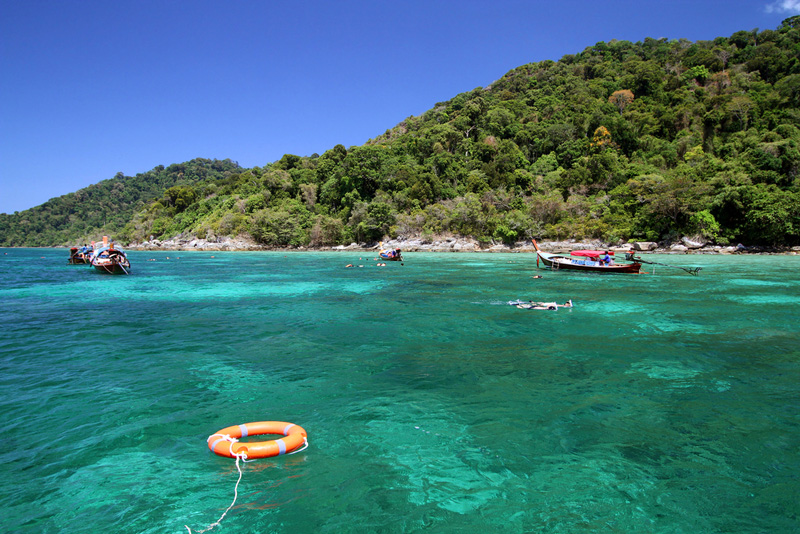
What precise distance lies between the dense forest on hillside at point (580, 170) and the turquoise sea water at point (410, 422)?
1967 inches

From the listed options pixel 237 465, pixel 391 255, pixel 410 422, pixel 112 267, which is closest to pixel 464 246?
Answer: pixel 391 255

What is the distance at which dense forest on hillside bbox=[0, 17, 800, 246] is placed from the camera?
53.9 metres

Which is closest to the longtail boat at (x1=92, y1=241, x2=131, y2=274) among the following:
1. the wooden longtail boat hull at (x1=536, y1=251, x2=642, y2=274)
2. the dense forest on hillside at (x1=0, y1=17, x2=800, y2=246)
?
the wooden longtail boat hull at (x1=536, y1=251, x2=642, y2=274)

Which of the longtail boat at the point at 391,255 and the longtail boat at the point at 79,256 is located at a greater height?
the longtail boat at the point at 79,256

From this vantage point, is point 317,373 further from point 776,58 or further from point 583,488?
point 776,58

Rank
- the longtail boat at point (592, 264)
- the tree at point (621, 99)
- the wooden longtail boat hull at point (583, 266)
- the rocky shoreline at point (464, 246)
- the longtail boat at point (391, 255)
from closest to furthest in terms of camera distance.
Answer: the wooden longtail boat hull at point (583, 266), the longtail boat at point (592, 264), the longtail boat at point (391, 255), the rocky shoreline at point (464, 246), the tree at point (621, 99)

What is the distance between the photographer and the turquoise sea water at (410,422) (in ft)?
14.4

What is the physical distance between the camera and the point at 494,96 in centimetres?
12312

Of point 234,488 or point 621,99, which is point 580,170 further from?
point 234,488

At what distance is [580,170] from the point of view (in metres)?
74.1

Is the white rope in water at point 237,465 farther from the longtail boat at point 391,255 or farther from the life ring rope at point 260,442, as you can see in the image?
the longtail boat at point 391,255

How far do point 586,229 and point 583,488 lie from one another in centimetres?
6546

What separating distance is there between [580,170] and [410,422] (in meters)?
77.8

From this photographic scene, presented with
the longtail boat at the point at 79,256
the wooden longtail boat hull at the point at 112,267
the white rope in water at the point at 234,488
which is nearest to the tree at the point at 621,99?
the wooden longtail boat hull at the point at 112,267
